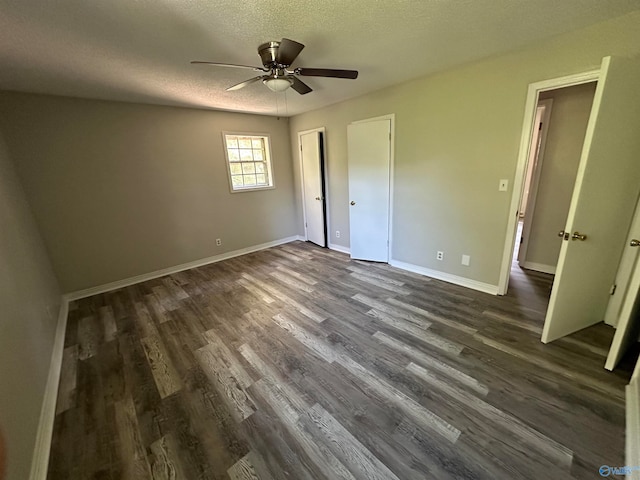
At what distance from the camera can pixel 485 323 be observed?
2.30 meters

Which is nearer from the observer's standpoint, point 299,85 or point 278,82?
point 278,82

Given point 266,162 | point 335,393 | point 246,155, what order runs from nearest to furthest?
point 335,393, point 246,155, point 266,162

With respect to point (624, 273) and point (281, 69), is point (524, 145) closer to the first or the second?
point (624, 273)

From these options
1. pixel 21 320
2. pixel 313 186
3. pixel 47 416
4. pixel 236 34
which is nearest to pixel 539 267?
pixel 313 186

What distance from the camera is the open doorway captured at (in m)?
2.81

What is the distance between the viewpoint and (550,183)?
3.14 metres

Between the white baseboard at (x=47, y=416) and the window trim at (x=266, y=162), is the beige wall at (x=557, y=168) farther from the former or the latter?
the white baseboard at (x=47, y=416)

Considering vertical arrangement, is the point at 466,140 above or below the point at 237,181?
above

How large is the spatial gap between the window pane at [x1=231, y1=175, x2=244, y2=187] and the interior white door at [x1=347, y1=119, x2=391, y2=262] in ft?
6.54

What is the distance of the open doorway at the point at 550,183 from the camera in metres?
2.81

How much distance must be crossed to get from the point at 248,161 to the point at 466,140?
343 centimetres

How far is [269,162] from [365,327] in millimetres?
3545

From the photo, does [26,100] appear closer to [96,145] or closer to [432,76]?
[96,145]

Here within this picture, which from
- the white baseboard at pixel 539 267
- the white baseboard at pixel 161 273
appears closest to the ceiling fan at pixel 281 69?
the white baseboard at pixel 161 273
